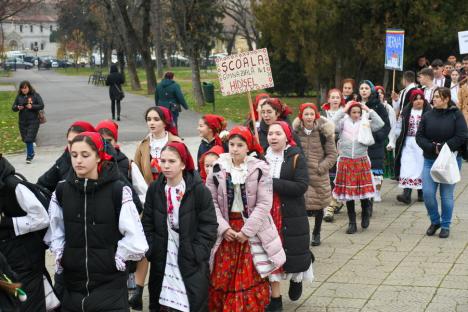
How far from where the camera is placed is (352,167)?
399 inches

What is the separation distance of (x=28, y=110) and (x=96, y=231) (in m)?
11.9

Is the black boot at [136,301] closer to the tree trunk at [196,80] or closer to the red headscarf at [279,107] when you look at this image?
the red headscarf at [279,107]

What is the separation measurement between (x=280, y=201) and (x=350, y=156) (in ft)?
11.1

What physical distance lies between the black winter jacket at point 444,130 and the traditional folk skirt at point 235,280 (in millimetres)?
3922

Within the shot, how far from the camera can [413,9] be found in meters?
22.5

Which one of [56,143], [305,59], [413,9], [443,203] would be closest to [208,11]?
[305,59]

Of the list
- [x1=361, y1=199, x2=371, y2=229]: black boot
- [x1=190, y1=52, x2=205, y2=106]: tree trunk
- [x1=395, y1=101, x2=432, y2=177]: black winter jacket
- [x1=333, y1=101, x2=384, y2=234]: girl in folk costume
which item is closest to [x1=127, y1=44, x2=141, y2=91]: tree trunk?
[x1=190, y1=52, x2=205, y2=106]: tree trunk

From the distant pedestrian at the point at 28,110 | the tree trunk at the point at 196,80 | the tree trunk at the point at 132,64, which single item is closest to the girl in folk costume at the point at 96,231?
the distant pedestrian at the point at 28,110

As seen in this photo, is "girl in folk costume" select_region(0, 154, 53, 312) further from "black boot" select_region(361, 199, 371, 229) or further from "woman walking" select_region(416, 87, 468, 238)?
"black boot" select_region(361, 199, 371, 229)

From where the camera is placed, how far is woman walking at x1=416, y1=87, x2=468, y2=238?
9336 millimetres

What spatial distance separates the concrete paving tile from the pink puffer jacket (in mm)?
1245

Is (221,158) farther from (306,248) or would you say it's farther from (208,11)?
(208,11)

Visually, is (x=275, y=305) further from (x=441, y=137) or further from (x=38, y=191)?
(x=441, y=137)

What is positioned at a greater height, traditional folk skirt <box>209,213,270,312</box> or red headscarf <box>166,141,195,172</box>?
red headscarf <box>166,141,195,172</box>
